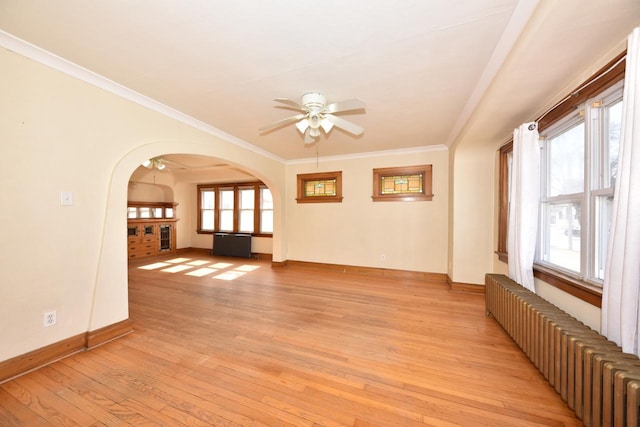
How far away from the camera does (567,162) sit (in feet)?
7.37

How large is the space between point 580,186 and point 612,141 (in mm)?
464

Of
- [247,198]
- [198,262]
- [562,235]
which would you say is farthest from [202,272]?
[562,235]

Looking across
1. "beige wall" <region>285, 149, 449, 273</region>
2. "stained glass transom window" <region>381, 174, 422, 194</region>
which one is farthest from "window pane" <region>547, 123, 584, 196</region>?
"stained glass transom window" <region>381, 174, 422, 194</region>

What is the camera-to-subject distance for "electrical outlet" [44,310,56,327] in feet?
6.55

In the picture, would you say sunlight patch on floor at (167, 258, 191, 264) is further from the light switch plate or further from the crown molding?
the light switch plate

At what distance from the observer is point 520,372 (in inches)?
76.1

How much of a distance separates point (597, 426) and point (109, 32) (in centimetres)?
400

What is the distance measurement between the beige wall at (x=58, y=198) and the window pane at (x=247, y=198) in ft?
14.8

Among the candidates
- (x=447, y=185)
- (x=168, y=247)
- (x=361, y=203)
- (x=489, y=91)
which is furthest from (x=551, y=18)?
(x=168, y=247)

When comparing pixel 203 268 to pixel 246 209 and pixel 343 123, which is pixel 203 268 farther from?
pixel 343 123

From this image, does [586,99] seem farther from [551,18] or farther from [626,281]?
[626,281]

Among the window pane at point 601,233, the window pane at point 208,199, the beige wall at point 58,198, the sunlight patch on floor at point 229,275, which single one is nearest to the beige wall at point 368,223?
the sunlight patch on floor at point 229,275

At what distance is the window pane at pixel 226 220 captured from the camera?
7574 millimetres

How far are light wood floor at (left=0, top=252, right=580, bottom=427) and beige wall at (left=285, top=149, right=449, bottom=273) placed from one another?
153 centimetres
